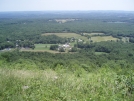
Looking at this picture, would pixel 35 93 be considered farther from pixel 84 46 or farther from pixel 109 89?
pixel 84 46

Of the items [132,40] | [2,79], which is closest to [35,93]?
[2,79]

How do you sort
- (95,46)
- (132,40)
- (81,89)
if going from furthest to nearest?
1. (132,40)
2. (95,46)
3. (81,89)

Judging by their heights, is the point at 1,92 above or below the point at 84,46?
above

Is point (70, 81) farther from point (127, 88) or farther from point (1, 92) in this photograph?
point (1, 92)

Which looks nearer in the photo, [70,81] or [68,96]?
[68,96]

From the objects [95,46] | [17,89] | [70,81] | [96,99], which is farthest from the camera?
[95,46]

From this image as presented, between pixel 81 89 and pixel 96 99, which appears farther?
pixel 81 89

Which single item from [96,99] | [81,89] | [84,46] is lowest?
[84,46]

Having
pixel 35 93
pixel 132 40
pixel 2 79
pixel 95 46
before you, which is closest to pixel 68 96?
pixel 35 93

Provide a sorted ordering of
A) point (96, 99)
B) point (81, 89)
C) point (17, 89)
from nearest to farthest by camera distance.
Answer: point (96, 99) < point (17, 89) < point (81, 89)
